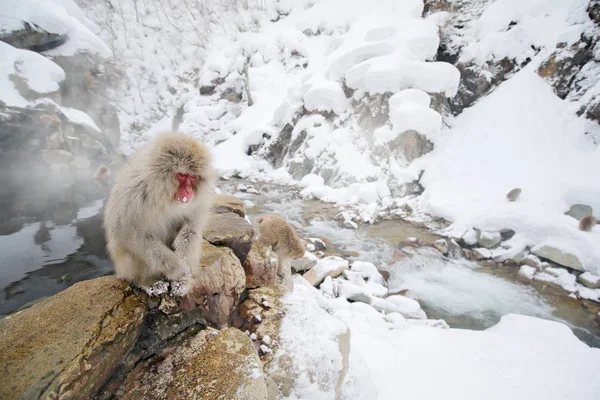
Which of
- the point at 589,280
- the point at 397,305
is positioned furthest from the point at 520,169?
the point at 397,305

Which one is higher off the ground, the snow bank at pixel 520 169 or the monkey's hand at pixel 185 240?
the snow bank at pixel 520 169

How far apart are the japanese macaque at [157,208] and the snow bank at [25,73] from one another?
11363 mm

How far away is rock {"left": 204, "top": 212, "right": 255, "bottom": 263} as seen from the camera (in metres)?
2.25

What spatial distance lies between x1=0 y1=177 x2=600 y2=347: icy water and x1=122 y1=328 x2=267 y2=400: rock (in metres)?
2.55

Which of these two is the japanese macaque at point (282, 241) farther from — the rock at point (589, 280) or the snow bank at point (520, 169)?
the rock at point (589, 280)

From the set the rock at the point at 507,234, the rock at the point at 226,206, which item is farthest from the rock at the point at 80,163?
the rock at the point at 507,234

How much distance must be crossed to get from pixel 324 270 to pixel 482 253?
11.7 ft

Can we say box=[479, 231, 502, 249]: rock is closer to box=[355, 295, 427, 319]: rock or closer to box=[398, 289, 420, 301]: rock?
box=[398, 289, 420, 301]: rock

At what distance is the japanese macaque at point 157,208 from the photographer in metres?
1.48

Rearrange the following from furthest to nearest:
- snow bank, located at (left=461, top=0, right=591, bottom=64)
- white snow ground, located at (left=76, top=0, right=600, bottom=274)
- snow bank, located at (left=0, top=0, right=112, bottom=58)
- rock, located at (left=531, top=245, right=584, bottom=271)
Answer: snow bank, located at (left=0, top=0, right=112, bottom=58), snow bank, located at (left=461, top=0, right=591, bottom=64), white snow ground, located at (left=76, top=0, right=600, bottom=274), rock, located at (left=531, top=245, right=584, bottom=271)

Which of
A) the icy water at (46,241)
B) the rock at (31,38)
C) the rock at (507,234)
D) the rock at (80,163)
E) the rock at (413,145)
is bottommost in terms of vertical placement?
the icy water at (46,241)

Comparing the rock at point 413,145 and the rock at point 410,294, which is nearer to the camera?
the rock at point 410,294

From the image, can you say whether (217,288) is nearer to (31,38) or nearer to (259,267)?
(259,267)

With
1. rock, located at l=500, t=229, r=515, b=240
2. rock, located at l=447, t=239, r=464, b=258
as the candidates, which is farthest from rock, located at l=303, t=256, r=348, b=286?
rock, located at l=500, t=229, r=515, b=240
